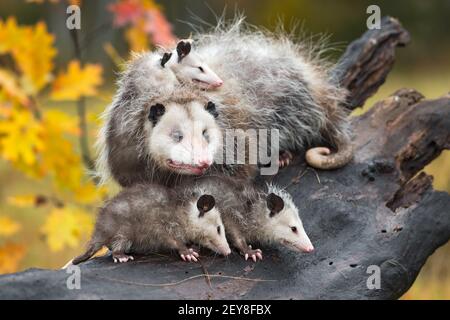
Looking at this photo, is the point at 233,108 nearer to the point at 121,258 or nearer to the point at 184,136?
the point at 184,136

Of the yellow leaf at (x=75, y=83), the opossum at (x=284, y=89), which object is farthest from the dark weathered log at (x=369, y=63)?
the yellow leaf at (x=75, y=83)

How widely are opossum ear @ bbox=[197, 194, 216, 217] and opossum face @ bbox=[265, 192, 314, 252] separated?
0.27m

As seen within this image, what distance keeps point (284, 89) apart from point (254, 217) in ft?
3.10

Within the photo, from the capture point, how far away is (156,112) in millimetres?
3064

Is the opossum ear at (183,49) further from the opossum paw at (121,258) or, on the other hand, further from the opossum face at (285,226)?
the opossum paw at (121,258)

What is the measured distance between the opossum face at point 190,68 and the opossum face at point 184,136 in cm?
17

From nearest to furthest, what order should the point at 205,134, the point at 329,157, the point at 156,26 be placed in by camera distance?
the point at 205,134, the point at 329,157, the point at 156,26

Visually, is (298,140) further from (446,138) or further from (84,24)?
(84,24)

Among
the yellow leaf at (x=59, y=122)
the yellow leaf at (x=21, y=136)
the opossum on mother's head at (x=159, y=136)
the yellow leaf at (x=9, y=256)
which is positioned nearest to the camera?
the opossum on mother's head at (x=159, y=136)

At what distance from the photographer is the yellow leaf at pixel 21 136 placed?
3.71 meters

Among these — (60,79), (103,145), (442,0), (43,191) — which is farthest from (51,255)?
(442,0)

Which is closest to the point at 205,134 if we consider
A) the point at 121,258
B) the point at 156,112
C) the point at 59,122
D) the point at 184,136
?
the point at 184,136

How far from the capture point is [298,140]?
3.79 metres

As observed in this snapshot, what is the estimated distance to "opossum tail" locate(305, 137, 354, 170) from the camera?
11.8ft
